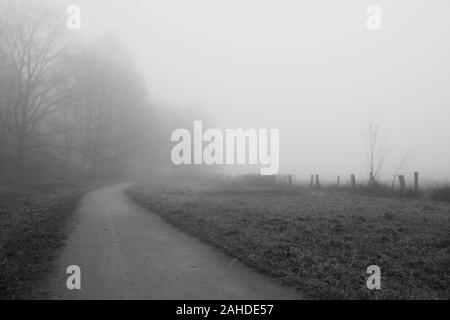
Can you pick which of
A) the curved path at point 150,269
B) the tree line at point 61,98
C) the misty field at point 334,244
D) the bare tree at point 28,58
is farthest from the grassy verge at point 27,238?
the bare tree at point 28,58

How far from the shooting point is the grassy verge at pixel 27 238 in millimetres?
6691

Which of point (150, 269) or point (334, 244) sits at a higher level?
point (150, 269)

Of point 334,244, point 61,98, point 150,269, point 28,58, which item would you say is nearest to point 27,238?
point 150,269

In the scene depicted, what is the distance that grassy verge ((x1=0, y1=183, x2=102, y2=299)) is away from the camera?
6.69 meters

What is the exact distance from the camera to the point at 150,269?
24.8 ft

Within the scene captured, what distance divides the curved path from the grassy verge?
41 cm

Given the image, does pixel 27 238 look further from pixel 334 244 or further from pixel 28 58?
pixel 28 58

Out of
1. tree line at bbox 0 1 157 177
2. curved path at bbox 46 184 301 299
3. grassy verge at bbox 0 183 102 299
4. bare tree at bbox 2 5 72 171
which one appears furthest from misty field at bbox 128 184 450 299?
tree line at bbox 0 1 157 177

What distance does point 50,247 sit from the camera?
9.14 metres

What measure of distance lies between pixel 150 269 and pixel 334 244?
558cm

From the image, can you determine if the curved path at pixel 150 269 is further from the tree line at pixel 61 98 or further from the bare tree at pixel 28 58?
the bare tree at pixel 28 58

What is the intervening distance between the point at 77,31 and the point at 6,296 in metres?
34.5
